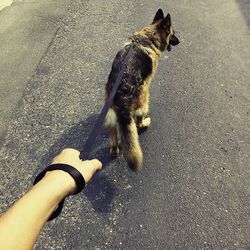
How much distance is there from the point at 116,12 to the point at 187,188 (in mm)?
4562

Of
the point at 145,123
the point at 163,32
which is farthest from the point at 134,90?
the point at 163,32

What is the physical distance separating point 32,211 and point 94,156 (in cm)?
243

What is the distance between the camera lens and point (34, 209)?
147cm

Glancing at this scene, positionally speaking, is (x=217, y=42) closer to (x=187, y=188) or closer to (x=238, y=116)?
(x=238, y=116)

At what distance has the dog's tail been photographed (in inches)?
127

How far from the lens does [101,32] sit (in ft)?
20.2

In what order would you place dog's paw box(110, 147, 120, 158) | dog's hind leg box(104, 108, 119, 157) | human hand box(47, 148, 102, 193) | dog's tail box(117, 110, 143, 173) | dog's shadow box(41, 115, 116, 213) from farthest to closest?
dog's paw box(110, 147, 120, 158) → dog's shadow box(41, 115, 116, 213) → dog's hind leg box(104, 108, 119, 157) → dog's tail box(117, 110, 143, 173) → human hand box(47, 148, 102, 193)

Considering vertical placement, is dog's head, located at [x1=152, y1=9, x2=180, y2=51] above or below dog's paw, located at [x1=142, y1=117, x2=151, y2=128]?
above

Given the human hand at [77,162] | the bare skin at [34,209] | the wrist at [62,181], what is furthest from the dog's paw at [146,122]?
the wrist at [62,181]

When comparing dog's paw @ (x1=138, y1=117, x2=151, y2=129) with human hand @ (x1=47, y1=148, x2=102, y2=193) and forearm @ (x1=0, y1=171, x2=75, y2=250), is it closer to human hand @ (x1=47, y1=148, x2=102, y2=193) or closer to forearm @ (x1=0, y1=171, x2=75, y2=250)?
human hand @ (x1=47, y1=148, x2=102, y2=193)

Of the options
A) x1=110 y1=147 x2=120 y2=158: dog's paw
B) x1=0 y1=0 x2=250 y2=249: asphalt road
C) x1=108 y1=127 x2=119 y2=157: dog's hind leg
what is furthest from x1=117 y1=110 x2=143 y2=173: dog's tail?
x1=110 y1=147 x2=120 y2=158: dog's paw

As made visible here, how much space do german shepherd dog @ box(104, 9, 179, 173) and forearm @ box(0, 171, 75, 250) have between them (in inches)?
63.6

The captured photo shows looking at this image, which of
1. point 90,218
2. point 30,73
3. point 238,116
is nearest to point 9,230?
point 90,218

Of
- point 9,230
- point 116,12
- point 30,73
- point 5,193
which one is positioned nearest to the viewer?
point 9,230
